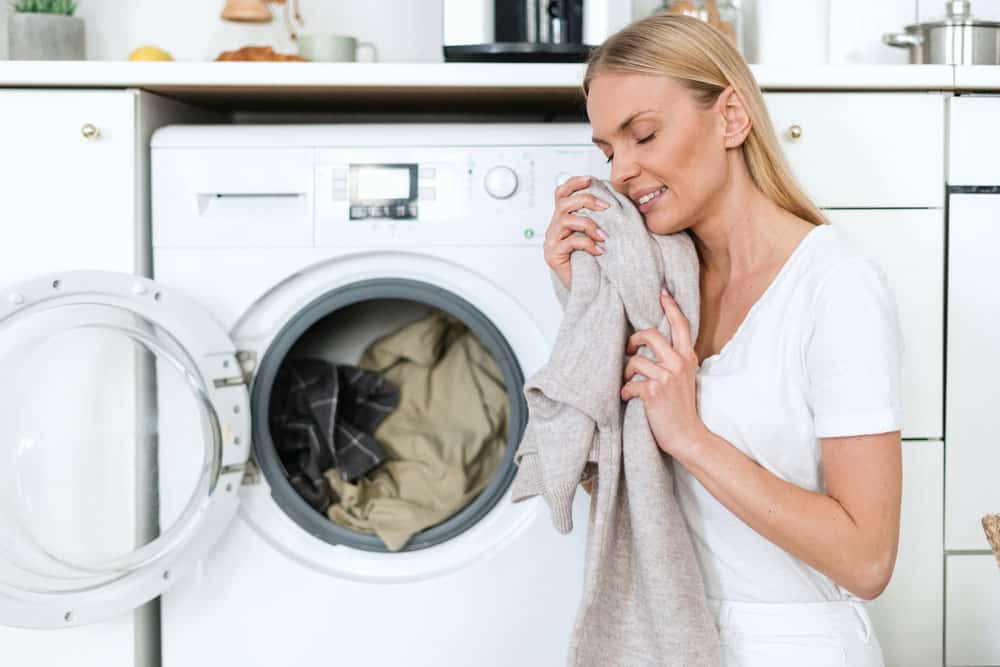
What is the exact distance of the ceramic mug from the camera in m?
1.79

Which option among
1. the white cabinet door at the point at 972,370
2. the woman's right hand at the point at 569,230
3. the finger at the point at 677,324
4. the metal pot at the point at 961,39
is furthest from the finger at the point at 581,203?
the metal pot at the point at 961,39

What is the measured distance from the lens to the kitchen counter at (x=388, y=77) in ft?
4.84

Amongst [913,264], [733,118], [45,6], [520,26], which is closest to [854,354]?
[733,118]

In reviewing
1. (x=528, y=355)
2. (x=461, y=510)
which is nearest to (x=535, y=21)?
(x=528, y=355)

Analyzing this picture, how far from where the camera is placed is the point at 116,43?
2049 mm

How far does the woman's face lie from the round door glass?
0.68 m

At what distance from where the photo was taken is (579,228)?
4.10 feet

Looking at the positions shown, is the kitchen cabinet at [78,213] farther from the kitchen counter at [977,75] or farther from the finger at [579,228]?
the kitchen counter at [977,75]

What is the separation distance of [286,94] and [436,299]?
1.42ft

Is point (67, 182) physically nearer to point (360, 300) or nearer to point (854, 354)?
point (360, 300)

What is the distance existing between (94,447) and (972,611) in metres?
1.34

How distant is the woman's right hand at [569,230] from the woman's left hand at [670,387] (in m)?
0.13

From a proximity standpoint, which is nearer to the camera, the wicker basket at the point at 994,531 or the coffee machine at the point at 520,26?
the wicker basket at the point at 994,531

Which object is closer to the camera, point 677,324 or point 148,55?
point 677,324
